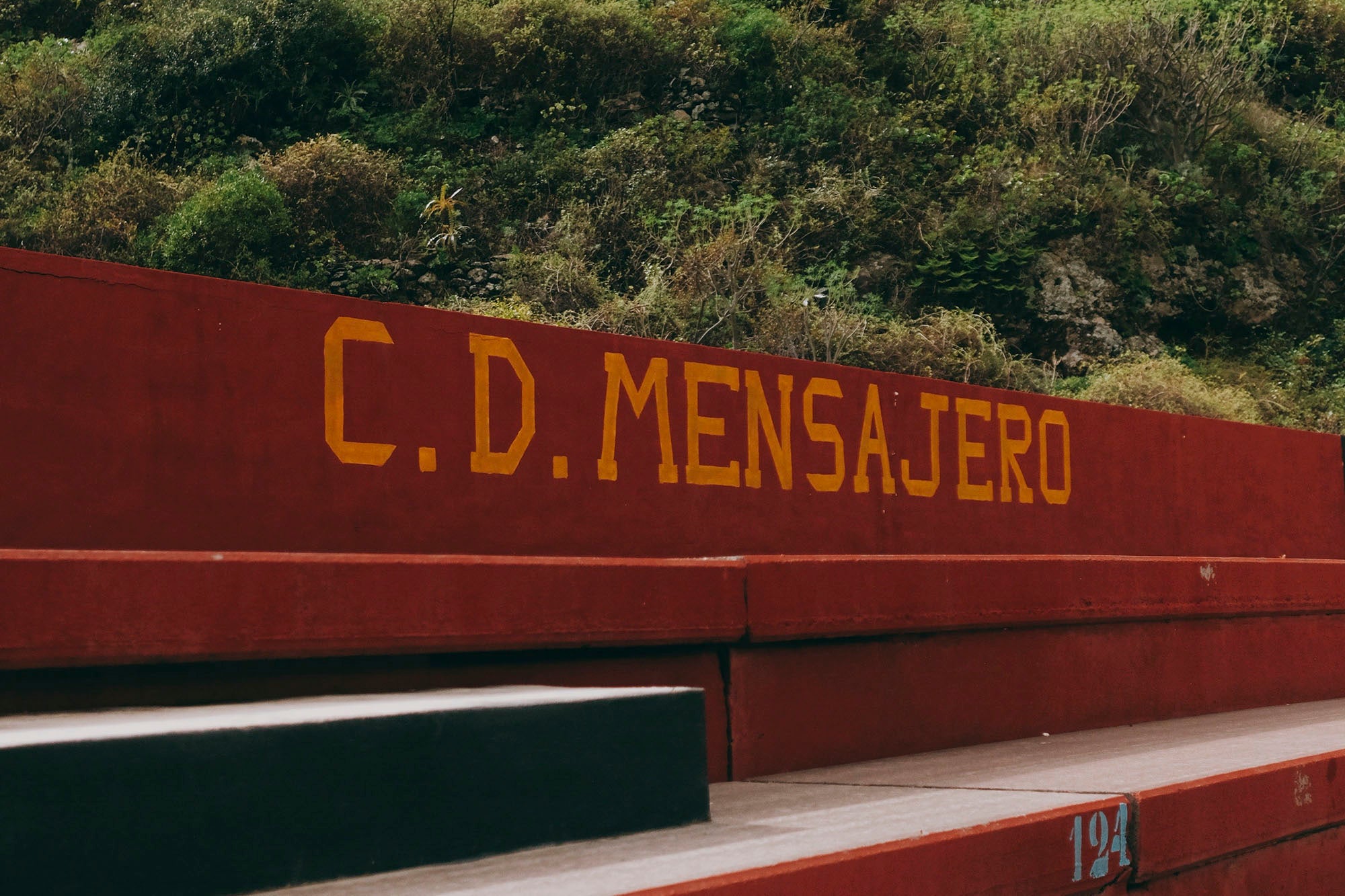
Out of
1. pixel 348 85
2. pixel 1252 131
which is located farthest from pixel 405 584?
pixel 1252 131

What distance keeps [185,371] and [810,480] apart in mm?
2162

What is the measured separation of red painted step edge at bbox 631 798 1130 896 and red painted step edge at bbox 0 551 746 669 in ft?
3.54

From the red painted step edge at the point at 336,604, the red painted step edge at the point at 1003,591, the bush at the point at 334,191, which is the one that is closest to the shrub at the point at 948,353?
the bush at the point at 334,191

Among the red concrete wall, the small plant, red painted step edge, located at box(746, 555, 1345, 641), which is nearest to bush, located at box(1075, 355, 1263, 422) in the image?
the small plant

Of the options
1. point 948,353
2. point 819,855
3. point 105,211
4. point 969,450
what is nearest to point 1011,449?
point 969,450

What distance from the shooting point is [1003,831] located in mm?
2686

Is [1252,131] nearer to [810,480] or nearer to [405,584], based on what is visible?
[810,480]

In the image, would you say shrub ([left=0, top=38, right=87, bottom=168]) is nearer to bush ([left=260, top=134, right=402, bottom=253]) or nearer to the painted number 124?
bush ([left=260, top=134, right=402, bottom=253])

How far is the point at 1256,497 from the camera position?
21.2ft

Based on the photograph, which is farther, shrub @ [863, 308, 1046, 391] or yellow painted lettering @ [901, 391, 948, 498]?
shrub @ [863, 308, 1046, 391]

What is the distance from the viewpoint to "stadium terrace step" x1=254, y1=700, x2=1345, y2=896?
2.23 metres

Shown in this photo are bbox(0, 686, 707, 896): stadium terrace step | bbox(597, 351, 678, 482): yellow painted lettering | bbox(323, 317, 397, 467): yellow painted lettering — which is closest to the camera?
bbox(0, 686, 707, 896): stadium terrace step

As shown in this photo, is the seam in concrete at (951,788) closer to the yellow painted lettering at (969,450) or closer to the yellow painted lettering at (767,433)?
the yellow painted lettering at (767,433)

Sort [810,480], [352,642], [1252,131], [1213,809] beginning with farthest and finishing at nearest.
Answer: [1252,131] → [810,480] → [1213,809] → [352,642]
